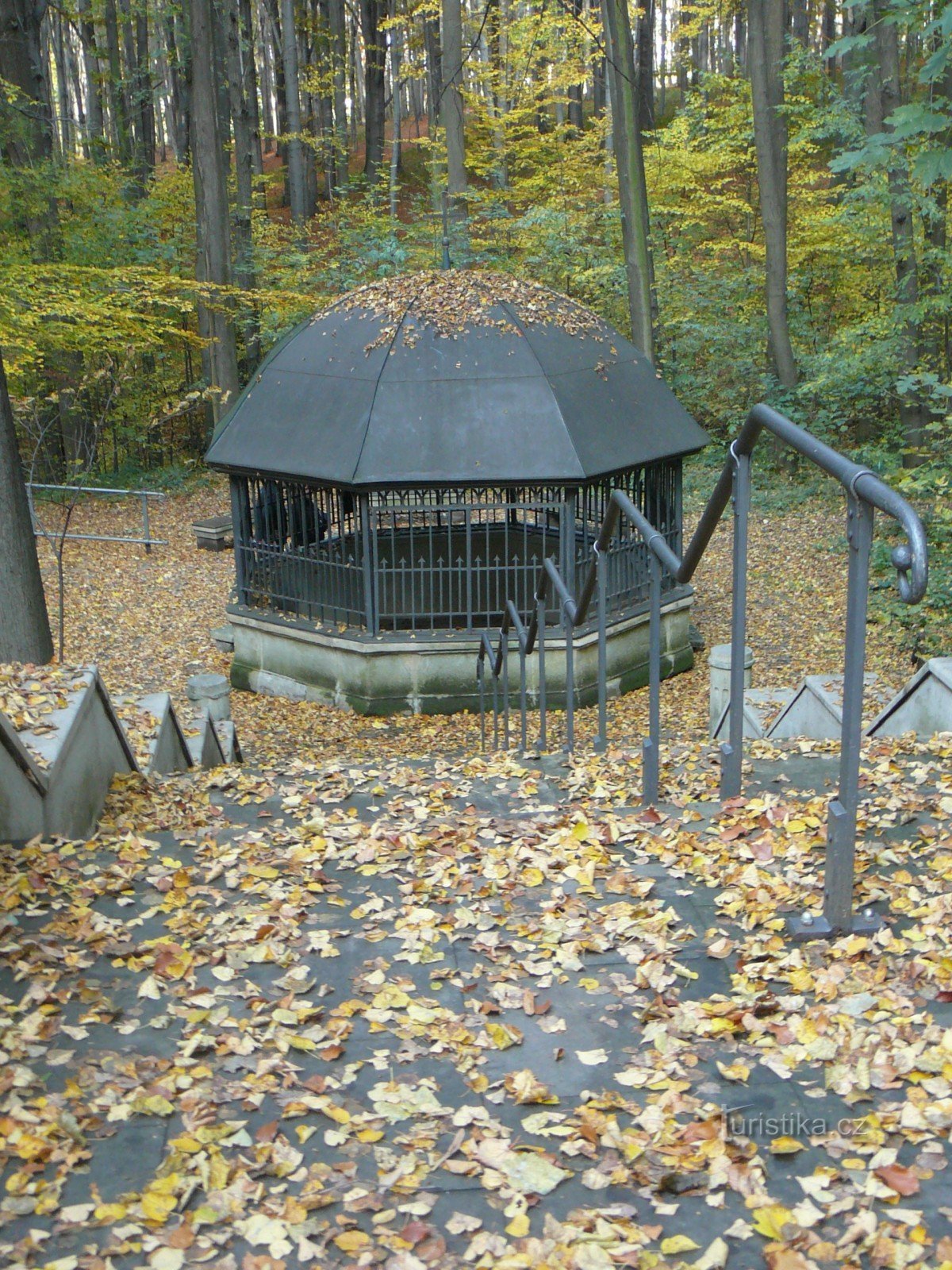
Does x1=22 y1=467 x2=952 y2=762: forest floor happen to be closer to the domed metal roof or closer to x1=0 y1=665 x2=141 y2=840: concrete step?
the domed metal roof

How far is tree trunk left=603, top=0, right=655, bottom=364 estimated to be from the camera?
52.7 ft

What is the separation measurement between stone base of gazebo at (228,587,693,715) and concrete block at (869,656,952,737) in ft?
18.5

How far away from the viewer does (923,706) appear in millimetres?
5836

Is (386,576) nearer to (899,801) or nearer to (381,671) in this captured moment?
(381,671)

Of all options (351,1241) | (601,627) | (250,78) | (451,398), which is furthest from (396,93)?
(351,1241)

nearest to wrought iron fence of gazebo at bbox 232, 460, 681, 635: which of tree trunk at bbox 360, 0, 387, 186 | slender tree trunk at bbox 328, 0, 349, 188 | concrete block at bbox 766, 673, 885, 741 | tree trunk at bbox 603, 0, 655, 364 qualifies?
concrete block at bbox 766, 673, 885, 741

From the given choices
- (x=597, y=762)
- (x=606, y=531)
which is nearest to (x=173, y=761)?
(x=597, y=762)

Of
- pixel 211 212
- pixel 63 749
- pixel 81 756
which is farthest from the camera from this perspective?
pixel 211 212

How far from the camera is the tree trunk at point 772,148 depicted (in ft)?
61.2

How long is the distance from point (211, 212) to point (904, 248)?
37.9 feet

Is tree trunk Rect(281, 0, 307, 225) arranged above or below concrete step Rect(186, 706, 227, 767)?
above

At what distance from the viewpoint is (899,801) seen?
4.26 metres

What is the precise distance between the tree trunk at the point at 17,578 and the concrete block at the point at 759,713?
17.3ft

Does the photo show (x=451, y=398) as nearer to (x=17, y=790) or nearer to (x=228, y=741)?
(x=228, y=741)
